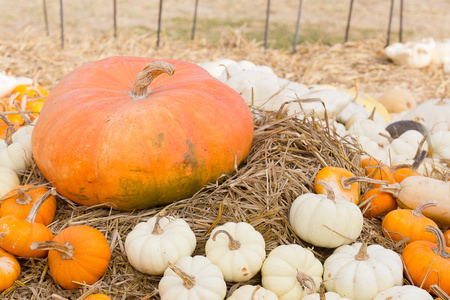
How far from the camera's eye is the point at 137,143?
7.39 feet

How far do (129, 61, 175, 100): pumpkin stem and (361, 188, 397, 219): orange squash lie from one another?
129 cm

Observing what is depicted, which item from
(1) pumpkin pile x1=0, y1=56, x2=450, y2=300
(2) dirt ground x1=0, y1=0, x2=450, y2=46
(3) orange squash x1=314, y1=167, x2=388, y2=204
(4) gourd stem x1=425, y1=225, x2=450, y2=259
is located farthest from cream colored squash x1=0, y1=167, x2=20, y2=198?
(2) dirt ground x1=0, y1=0, x2=450, y2=46

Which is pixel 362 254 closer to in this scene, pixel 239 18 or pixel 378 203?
pixel 378 203

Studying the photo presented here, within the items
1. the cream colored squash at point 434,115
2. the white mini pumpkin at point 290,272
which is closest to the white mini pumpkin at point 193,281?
the white mini pumpkin at point 290,272

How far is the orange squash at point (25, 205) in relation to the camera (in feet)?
7.69

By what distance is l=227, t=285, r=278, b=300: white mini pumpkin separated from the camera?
6.16 ft

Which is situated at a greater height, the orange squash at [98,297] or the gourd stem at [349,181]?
the gourd stem at [349,181]

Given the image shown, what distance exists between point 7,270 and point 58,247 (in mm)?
309

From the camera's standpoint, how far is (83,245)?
205cm

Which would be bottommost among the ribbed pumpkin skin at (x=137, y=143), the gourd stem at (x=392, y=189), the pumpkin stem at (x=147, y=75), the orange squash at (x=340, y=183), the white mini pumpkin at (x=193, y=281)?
the white mini pumpkin at (x=193, y=281)

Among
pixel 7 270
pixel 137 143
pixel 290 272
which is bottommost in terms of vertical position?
pixel 7 270

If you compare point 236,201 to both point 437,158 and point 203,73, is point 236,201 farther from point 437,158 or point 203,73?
point 437,158

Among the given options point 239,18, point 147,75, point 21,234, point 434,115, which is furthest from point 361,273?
point 239,18

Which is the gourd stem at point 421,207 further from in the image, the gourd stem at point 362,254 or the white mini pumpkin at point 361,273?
the gourd stem at point 362,254
